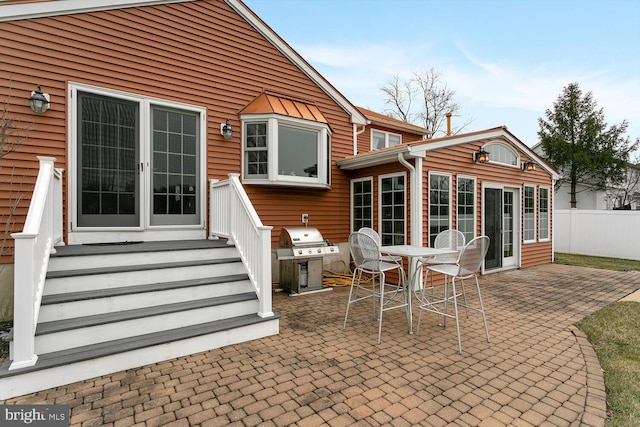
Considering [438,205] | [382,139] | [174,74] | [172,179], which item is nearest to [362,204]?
[438,205]

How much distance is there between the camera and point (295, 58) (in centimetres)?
630

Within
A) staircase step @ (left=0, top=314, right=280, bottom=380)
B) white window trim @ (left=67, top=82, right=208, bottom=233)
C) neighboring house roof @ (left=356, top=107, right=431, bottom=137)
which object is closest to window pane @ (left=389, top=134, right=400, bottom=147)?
neighboring house roof @ (left=356, top=107, right=431, bottom=137)

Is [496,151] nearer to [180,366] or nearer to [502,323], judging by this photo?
[502,323]

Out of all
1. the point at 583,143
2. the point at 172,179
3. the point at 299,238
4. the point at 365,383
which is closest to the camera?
the point at 365,383

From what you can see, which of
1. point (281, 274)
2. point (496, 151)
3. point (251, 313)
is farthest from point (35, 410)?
point (496, 151)

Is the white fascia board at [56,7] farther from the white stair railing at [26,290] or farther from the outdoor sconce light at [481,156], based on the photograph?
the outdoor sconce light at [481,156]

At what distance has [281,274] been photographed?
5574mm

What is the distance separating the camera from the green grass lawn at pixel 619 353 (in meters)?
2.13

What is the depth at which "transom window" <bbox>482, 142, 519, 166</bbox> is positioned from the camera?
6991 mm

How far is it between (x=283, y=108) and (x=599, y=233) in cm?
1158

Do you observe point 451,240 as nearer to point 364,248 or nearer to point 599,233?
point 364,248

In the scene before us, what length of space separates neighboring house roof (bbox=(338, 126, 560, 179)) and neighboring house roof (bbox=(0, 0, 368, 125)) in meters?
1.36

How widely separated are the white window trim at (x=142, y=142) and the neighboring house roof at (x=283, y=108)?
0.92 meters

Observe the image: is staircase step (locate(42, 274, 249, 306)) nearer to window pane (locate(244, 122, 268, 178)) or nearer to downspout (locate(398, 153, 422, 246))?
window pane (locate(244, 122, 268, 178))
